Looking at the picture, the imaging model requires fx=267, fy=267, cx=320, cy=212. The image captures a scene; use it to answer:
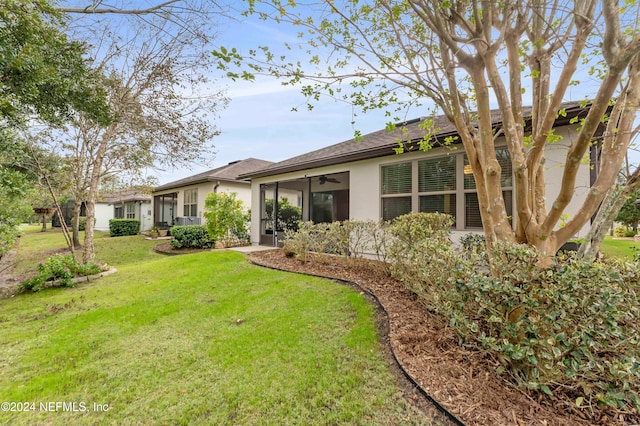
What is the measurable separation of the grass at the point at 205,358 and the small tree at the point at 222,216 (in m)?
5.71

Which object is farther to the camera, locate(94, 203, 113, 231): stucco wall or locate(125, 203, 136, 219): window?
locate(94, 203, 113, 231): stucco wall

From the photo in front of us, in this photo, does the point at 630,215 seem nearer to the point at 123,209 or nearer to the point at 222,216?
the point at 222,216

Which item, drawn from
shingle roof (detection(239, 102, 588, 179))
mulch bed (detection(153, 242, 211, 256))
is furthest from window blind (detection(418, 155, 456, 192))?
mulch bed (detection(153, 242, 211, 256))

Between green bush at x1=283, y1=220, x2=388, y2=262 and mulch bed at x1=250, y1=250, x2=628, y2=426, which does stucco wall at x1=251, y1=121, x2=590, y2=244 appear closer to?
green bush at x1=283, y1=220, x2=388, y2=262

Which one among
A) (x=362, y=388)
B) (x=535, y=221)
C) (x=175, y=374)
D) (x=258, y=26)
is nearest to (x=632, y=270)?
(x=535, y=221)

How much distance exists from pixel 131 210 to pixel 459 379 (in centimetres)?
2791

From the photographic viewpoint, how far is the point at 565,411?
2.07 metres

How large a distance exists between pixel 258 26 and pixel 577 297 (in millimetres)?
5406

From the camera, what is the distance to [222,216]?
1137cm

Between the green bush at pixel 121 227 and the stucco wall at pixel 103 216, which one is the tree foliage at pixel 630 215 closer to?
the green bush at pixel 121 227

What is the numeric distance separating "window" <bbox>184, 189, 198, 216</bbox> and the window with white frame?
1243cm

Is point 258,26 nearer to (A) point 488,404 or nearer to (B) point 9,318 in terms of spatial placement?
(A) point 488,404

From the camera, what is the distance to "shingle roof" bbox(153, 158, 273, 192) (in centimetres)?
1428

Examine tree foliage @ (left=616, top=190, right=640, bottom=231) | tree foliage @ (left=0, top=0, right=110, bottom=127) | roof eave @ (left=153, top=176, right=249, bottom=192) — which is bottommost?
tree foliage @ (left=616, top=190, right=640, bottom=231)
